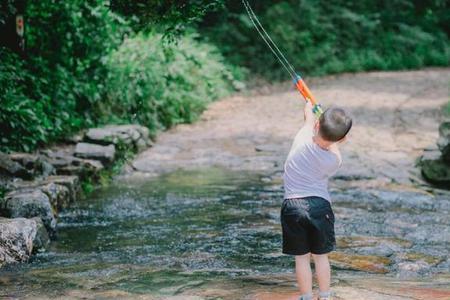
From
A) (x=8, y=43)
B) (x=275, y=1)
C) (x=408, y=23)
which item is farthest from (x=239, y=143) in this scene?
(x=408, y=23)

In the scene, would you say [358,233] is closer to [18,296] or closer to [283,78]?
[18,296]

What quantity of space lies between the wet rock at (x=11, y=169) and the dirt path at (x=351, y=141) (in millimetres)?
1933

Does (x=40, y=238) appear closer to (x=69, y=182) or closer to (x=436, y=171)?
(x=69, y=182)

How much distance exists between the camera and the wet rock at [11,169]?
7219 mm

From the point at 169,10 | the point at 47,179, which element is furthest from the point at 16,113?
the point at 169,10

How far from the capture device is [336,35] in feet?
70.3

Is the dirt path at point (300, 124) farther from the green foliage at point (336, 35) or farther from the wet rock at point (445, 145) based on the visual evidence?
the green foliage at point (336, 35)

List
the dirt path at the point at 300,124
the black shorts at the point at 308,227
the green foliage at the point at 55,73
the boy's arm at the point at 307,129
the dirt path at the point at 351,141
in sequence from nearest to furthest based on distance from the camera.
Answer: the black shorts at the point at 308,227
the boy's arm at the point at 307,129
the dirt path at the point at 351,141
the green foliage at the point at 55,73
the dirt path at the point at 300,124

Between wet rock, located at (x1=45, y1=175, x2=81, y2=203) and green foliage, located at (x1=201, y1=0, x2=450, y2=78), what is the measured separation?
12292mm

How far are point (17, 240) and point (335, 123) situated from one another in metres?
2.81

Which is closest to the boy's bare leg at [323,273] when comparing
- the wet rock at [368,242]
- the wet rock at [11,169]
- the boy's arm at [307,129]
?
the boy's arm at [307,129]

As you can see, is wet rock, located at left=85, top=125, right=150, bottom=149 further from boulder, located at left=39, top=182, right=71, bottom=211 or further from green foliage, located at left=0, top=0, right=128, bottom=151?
boulder, located at left=39, top=182, right=71, bottom=211

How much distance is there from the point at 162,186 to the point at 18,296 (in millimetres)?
4118

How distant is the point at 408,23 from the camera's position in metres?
23.0
